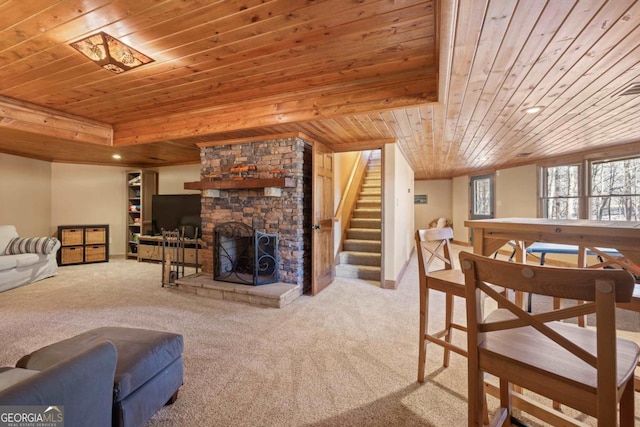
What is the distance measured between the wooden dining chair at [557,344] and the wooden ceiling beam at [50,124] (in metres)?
4.82

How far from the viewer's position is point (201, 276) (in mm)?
4051

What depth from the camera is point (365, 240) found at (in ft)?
17.5

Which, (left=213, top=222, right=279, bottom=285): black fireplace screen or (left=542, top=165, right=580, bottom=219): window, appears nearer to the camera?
(left=213, top=222, right=279, bottom=285): black fireplace screen

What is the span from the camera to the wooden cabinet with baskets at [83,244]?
5.37 metres

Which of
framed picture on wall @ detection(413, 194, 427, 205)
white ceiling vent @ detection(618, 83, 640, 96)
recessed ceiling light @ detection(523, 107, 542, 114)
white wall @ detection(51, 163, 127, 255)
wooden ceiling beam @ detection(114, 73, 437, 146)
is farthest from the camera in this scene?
framed picture on wall @ detection(413, 194, 427, 205)

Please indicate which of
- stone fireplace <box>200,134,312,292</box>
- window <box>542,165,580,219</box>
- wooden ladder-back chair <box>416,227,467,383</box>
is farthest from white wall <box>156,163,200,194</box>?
window <box>542,165,580,219</box>

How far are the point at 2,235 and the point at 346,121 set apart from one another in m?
5.47

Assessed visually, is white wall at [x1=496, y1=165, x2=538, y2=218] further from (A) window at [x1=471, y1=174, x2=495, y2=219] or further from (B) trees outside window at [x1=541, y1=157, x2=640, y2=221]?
(A) window at [x1=471, y1=174, x2=495, y2=219]

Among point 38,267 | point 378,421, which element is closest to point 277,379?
point 378,421

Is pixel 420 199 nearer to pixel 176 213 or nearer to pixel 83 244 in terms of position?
pixel 176 213

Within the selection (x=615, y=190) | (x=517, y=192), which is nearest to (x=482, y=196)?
(x=517, y=192)

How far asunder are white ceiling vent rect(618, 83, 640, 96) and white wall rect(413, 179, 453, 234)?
7.09 metres

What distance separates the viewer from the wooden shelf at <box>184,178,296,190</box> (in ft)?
11.5

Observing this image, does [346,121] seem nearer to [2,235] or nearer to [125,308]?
[125,308]
